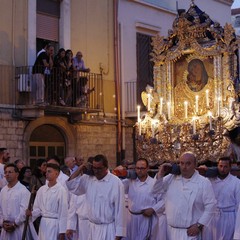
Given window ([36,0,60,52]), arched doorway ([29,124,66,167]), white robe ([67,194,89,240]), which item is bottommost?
white robe ([67,194,89,240])

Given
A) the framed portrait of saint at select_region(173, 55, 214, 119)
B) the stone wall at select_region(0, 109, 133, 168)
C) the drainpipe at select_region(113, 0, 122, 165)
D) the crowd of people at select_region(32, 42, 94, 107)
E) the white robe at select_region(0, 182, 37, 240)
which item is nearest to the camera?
the white robe at select_region(0, 182, 37, 240)

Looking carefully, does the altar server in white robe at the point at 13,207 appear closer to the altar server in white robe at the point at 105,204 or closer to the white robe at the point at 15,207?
the white robe at the point at 15,207

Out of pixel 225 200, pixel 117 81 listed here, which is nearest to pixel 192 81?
pixel 117 81

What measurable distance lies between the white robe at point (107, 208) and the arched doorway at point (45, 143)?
9225 millimetres

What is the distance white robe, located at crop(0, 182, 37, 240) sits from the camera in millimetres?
9688

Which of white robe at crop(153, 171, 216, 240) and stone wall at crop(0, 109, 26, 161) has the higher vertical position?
stone wall at crop(0, 109, 26, 161)

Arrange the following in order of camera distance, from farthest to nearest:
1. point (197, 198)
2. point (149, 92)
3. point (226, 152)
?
point (149, 92)
point (226, 152)
point (197, 198)

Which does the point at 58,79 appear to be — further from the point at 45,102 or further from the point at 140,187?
the point at 140,187

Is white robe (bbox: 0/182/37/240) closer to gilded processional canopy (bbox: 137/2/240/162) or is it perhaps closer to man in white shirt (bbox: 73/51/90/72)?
gilded processional canopy (bbox: 137/2/240/162)

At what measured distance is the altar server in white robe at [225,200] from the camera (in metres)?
10.1

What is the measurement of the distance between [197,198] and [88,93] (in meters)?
10.6

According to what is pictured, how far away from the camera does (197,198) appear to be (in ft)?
26.2

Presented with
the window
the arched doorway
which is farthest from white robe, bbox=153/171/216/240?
the window

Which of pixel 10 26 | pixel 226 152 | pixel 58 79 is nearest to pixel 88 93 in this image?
pixel 58 79
